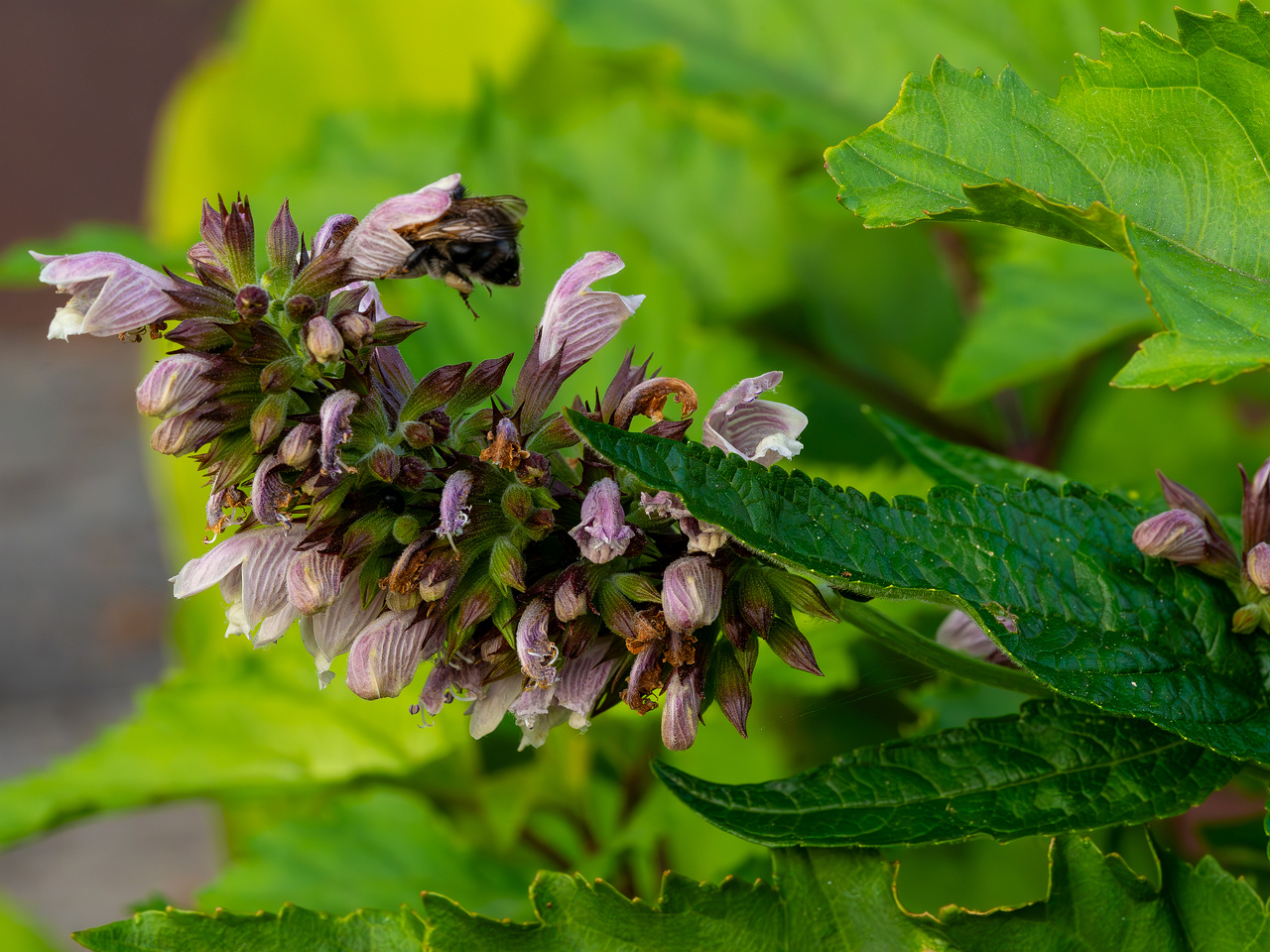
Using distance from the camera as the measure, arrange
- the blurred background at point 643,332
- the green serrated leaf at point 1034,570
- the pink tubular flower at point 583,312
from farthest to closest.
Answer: the blurred background at point 643,332 → the pink tubular flower at point 583,312 → the green serrated leaf at point 1034,570

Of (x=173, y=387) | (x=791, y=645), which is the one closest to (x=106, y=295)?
(x=173, y=387)

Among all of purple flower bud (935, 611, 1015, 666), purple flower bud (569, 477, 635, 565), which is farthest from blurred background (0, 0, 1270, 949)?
purple flower bud (569, 477, 635, 565)

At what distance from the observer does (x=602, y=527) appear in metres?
0.36

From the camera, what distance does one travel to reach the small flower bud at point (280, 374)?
37 cm

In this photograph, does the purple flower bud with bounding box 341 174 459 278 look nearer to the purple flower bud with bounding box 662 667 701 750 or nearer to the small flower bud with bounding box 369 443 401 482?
the small flower bud with bounding box 369 443 401 482

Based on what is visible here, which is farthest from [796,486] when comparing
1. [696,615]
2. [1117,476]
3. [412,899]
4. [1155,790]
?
[1117,476]

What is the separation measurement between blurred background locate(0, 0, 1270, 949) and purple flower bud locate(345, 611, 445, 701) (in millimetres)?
170

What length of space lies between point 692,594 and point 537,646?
0.05 metres

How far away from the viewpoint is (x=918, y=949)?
1.30ft

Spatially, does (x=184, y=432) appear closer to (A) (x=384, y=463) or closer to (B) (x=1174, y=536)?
(A) (x=384, y=463)

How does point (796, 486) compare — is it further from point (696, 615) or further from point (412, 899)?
point (412, 899)

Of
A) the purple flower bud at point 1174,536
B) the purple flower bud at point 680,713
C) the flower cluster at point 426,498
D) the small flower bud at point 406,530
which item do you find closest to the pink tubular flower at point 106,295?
the flower cluster at point 426,498

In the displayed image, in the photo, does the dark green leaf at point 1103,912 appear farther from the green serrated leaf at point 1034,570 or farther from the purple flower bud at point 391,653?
the purple flower bud at point 391,653

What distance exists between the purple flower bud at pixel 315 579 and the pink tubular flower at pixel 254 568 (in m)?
0.02
